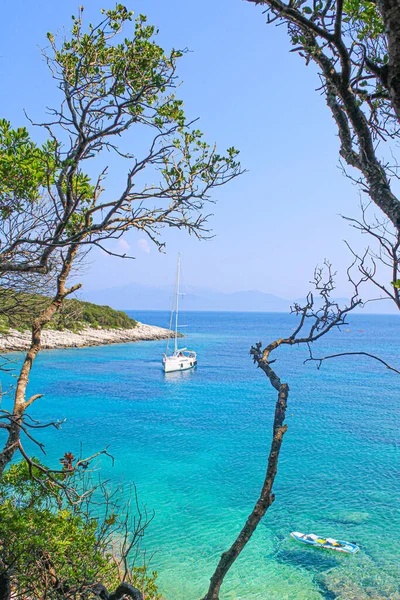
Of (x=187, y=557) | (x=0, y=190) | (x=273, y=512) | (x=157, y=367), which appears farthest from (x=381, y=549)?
(x=157, y=367)

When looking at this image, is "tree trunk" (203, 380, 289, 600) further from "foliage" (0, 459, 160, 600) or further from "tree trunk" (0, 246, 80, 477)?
"tree trunk" (0, 246, 80, 477)

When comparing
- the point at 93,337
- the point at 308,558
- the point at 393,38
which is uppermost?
the point at 393,38

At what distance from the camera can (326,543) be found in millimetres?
13422

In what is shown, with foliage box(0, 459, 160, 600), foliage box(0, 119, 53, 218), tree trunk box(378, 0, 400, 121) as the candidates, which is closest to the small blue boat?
foliage box(0, 459, 160, 600)

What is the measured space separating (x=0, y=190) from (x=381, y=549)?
1389 cm

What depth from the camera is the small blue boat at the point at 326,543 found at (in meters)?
13.1

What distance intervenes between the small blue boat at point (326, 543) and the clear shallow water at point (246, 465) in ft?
0.64

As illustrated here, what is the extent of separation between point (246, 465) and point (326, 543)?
7296mm

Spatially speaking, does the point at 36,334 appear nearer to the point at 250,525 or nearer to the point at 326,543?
the point at 250,525

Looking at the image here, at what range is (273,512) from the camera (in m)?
16.1

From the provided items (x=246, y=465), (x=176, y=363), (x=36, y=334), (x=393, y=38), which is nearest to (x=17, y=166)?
(x=36, y=334)

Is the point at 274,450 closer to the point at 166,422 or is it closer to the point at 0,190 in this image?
the point at 0,190

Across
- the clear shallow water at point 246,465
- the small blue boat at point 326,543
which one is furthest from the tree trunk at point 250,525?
the small blue boat at point 326,543

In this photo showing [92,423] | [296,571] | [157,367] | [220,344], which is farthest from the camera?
[220,344]
